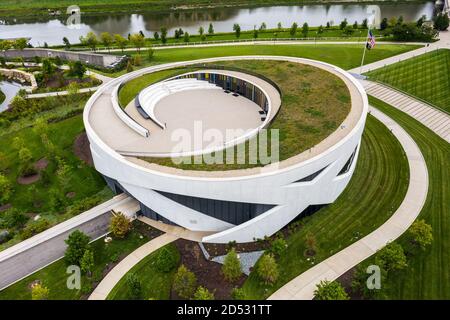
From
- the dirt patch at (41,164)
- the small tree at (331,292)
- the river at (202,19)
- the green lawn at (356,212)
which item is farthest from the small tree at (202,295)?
the river at (202,19)

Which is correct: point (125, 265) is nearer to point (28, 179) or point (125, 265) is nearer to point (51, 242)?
point (51, 242)

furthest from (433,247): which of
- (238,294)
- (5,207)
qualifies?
(5,207)

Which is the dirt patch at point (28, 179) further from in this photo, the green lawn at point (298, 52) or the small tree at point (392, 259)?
the small tree at point (392, 259)

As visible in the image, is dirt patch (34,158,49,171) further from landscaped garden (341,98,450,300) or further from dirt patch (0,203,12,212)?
landscaped garden (341,98,450,300)

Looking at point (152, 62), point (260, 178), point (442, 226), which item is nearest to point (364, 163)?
point (442, 226)

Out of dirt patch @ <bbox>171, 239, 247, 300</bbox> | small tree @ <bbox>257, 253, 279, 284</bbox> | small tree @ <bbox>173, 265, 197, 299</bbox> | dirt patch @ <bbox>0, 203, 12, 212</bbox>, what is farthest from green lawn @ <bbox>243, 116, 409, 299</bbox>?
dirt patch @ <bbox>0, 203, 12, 212</bbox>

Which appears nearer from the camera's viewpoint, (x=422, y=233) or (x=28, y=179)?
(x=422, y=233)
